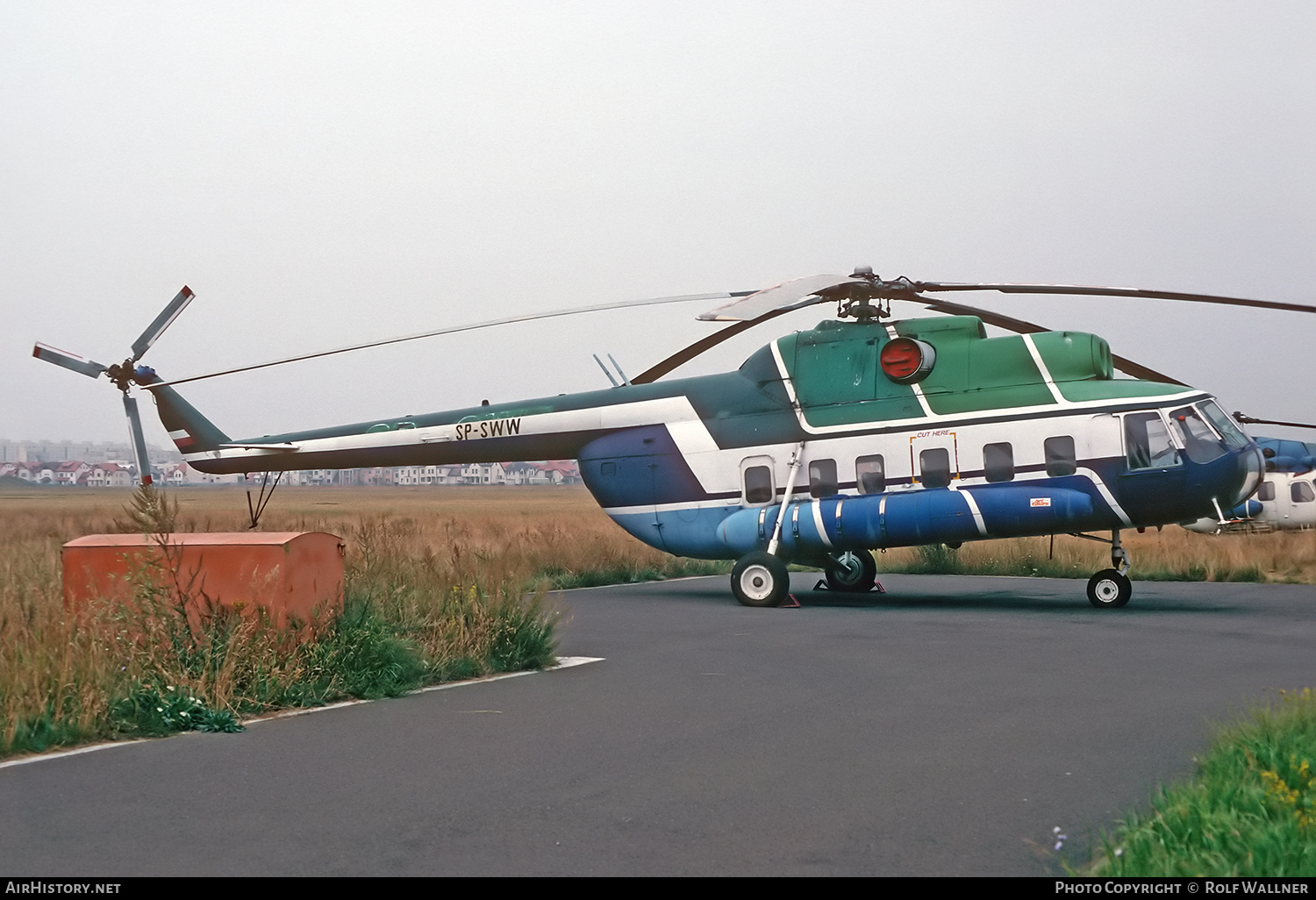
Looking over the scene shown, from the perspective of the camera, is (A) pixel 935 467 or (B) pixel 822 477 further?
(B) pixel 822 477

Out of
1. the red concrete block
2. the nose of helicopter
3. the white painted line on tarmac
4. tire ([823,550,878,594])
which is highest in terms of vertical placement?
the nose of helicopter

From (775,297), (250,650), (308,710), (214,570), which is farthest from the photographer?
(775,297)

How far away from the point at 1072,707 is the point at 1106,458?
25.6ft

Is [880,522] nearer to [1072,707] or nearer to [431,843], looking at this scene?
[1072,707]

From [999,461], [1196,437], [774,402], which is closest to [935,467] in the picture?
[999,461]

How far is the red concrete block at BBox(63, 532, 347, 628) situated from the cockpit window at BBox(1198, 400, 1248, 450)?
11775 millimetres

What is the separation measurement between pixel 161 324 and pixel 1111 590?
1514 cm

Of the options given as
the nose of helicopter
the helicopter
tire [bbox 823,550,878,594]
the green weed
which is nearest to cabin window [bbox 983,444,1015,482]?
the nose of helicopter

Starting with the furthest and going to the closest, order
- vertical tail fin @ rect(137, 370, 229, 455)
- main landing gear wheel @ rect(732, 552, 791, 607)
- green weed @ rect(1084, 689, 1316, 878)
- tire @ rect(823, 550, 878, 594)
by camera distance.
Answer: vertical tail fin @ rect(137, 370, 229, 455)
tire @ rect(823, 550, 878, 594)
main landing gear wheel @ rect(732, 552, 791, 607)
green weed @ rect(1084, 689, 1316, 878)

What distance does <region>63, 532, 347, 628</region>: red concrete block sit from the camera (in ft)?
30.1

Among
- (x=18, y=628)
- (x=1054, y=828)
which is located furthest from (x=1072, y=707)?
(x=18, y=628)

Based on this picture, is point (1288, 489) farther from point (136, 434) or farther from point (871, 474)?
point (136, 434)

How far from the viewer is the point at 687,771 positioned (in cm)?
670

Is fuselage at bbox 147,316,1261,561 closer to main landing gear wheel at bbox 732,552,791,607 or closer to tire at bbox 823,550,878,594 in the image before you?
main landing gear wheel at bbox 732,552,791,607
